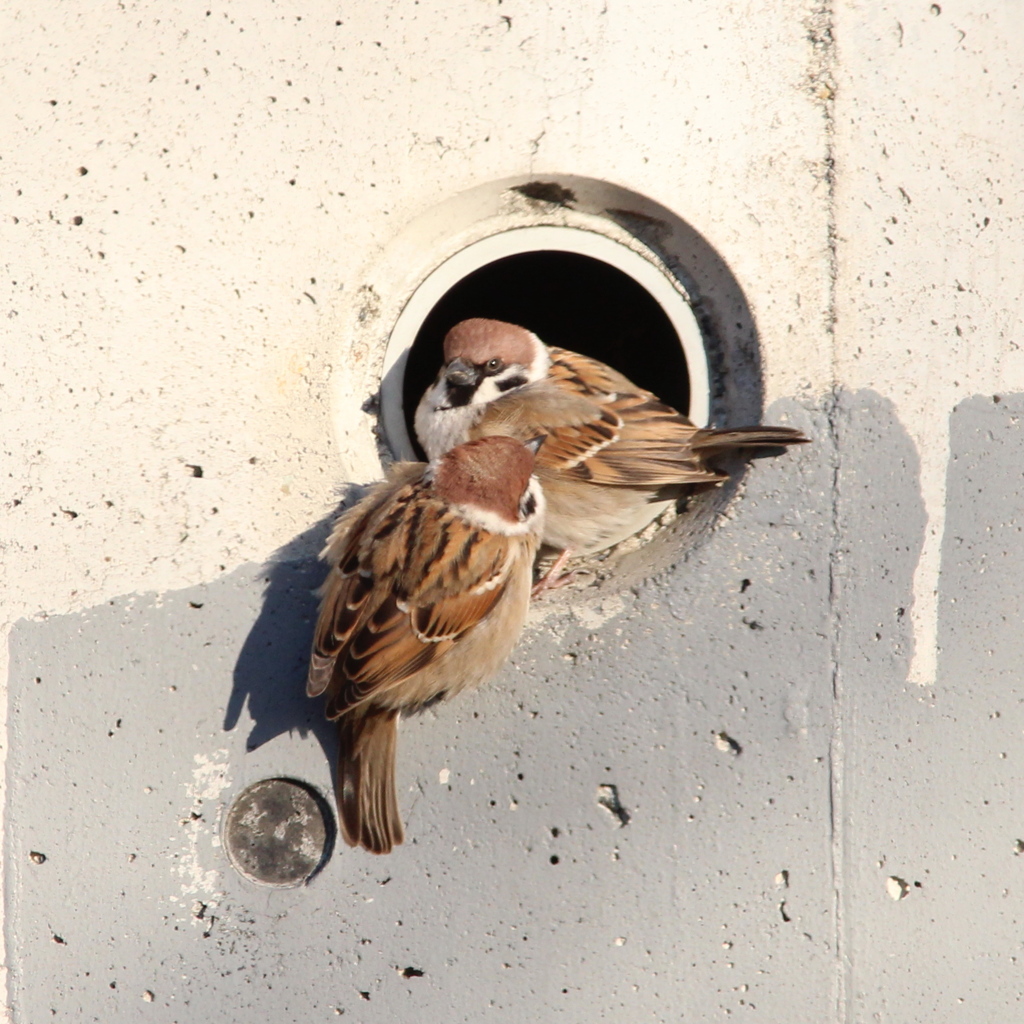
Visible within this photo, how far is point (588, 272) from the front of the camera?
2.84 m

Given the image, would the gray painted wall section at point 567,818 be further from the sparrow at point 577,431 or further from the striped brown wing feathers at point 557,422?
the striped brown wing feathers at point 557,422

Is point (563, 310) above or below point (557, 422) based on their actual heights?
above

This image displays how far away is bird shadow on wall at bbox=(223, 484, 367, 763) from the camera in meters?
1.92

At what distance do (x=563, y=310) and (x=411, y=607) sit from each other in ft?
4.79

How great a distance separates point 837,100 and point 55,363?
1.50m

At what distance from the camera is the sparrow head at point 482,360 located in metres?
2.24

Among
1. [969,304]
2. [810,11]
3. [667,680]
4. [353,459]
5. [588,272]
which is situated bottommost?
[667,680]

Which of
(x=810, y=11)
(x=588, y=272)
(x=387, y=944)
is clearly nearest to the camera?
(x=387, y=944)

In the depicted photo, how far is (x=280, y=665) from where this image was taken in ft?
6.34

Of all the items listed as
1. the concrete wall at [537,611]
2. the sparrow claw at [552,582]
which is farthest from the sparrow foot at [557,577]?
the concrete wall at [537,611]

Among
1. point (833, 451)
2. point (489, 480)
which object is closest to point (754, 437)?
point (833, 451)

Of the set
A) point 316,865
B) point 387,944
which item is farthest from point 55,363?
point 387,944

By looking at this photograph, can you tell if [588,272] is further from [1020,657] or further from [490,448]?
[1020,657]

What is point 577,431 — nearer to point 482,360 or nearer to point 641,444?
point 641,444
